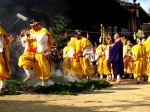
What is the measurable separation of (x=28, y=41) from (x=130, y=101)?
10.7ft

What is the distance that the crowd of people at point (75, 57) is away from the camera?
28.0 ft

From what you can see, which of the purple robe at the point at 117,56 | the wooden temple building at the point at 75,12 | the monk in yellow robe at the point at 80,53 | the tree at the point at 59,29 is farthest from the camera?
the tree at the point at 59,29

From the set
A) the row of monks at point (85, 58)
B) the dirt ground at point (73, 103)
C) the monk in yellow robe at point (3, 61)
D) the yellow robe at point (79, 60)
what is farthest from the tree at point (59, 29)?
the dirt ground at point (73, 103)

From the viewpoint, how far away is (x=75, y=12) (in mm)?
15523

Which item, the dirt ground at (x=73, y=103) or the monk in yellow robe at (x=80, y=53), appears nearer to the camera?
the dirt ground at (x=73, y=103)

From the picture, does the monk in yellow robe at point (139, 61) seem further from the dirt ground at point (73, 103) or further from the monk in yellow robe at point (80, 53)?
the dirt ground at point (73, 103)

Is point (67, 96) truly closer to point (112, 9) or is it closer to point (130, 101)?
point (130, 101)

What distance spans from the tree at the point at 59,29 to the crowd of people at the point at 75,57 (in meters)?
0.65

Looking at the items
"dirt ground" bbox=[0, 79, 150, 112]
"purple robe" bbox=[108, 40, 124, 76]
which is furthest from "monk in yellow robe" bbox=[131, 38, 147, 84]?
"dirt ground" bbox=[0, 79, 150, 112]

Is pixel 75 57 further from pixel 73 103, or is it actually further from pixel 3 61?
pixel 73 103

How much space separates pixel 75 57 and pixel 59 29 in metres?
1.84

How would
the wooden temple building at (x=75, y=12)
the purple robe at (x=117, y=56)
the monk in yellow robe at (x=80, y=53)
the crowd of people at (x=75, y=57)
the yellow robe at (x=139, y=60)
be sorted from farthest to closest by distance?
the wooden temple building at (x=75, y=12) → the yellow robe at (x=139, y=60) → the purple robe at (x=117, y=56) → the monk in yellow robe at (x=80, y=53) → the crowd of people at (x=75, y=57)

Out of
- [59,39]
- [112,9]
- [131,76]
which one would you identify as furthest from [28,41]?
[112,9]

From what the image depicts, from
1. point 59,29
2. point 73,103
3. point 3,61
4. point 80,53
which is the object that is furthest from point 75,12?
point 73,103
